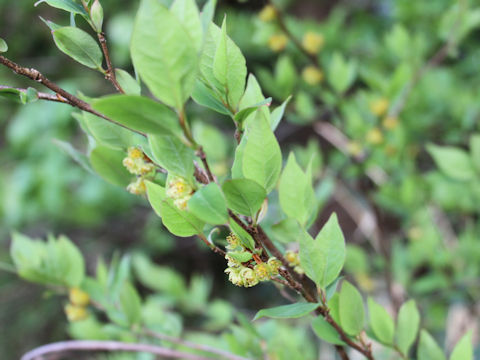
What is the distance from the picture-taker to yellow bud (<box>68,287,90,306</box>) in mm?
624

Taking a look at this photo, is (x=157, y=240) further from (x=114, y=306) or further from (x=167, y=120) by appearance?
(x=167, y=120)

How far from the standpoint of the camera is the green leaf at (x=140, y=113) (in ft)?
0.81

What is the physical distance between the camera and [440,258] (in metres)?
1.02

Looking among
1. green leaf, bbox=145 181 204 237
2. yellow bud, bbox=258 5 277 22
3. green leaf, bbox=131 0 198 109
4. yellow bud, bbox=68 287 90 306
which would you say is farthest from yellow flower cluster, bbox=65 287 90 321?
yellow bud, bbox=258 5 277 22

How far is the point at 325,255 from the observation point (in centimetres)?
37

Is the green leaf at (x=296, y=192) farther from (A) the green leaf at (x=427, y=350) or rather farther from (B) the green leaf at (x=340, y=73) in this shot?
(B) the green leaf at (x=340, y=73)

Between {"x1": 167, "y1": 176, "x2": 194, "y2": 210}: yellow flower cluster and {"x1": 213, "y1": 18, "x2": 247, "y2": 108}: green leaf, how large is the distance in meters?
0.08

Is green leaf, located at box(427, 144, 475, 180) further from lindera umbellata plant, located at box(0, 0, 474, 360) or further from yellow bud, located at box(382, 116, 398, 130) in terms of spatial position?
lindera umbellata plant, located at box(0, 0, 474, 360)

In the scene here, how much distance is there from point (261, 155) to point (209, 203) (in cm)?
5

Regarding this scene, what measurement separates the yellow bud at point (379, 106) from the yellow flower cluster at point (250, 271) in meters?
0.74

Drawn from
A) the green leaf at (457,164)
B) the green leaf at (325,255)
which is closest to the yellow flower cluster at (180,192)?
the green leaf at (325,255)

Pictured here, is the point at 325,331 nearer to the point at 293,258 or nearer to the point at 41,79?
the point at 293,258

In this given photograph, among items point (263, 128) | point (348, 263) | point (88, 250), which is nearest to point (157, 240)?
point (88, 250)

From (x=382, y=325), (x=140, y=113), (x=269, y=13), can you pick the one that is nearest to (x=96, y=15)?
(x=140, y=113)
